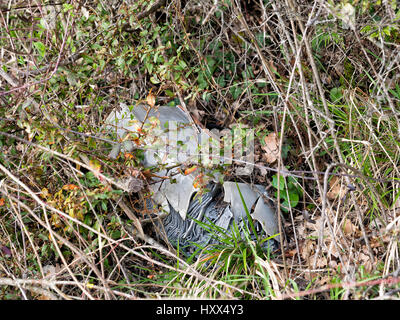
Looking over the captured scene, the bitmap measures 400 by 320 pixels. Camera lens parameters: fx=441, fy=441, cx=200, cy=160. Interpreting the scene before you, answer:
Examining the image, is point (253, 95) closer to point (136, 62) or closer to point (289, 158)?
point (289, 158)

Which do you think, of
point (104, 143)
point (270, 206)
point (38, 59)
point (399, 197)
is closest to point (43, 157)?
point (104, 143)

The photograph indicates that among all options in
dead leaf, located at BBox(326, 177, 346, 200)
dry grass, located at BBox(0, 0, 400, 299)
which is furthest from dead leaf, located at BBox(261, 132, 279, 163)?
dead leaf, located at BBox(326, 177, 346, 200)

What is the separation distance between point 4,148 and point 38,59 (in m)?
0.68

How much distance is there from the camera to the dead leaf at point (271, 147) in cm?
317

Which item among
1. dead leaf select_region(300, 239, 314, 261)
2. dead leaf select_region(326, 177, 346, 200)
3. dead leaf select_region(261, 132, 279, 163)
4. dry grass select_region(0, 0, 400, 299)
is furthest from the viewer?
dead leaf select_region(261, 132, 279, 163)

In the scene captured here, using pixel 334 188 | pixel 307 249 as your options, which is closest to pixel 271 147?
pixel 334 188

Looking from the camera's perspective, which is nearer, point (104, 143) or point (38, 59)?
point (104, 143)

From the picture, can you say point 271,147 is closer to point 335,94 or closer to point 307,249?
point 335,94

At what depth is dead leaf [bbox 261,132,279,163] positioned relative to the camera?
3.17 metres

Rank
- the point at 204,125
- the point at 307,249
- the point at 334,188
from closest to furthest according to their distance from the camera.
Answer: the point at 307,249 → the point at 334,188 → the point at 204,125

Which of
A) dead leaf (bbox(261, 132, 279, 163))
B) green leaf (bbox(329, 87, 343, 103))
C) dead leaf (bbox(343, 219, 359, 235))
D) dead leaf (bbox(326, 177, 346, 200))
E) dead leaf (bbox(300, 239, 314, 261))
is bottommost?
dead leaf (bbox(300, 239, 314, 261))

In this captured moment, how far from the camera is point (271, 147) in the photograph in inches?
126

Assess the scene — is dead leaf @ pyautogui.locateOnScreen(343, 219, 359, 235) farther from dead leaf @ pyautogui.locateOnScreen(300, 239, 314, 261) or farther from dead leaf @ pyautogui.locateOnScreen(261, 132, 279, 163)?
dead leaf @ pyautogui.locateOnScreen(261, 132, 279, 163)

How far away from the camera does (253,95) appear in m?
3.34
